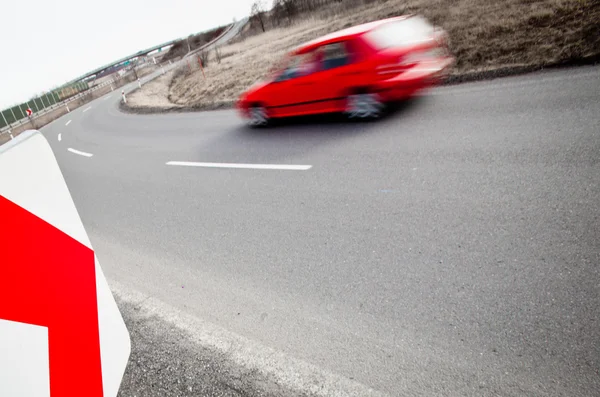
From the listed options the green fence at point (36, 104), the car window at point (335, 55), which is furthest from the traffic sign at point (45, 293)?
→ the green fence at point (36, 104)

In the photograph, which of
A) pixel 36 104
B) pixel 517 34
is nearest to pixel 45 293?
pixel 517 34

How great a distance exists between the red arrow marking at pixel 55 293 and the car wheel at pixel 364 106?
18.7 feet

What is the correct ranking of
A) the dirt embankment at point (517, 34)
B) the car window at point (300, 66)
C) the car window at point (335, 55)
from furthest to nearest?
1. the dirt embankment at point (517, 34)
2. the car window at point (300, 66)
3. the car window at point (335, 55)

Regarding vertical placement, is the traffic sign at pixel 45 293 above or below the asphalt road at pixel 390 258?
above

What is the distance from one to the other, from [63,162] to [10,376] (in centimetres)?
1205

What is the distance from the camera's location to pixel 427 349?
2275 millimetres

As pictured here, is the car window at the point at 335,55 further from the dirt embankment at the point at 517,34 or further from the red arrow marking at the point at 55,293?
the red arrow marking at the point at 55,293

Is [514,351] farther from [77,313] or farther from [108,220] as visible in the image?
[108,220]

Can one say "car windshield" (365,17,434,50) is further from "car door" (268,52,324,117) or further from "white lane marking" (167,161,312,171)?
"white lane marking" (167,161,312,171)

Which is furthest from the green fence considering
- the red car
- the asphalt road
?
the red car

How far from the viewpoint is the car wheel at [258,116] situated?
7.98 m

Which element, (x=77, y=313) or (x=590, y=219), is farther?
(x=590, y=219)

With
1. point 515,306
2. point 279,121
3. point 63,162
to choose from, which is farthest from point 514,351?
point 63,162

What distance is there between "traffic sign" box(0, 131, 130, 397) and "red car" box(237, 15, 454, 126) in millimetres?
5669
